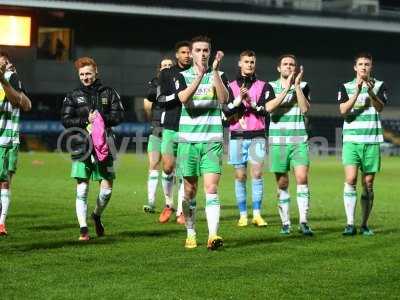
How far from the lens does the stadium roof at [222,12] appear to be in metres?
52.8

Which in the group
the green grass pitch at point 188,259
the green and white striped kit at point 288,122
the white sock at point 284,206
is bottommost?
the green grass pitch at point 188,259

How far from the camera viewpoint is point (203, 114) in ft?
38.4

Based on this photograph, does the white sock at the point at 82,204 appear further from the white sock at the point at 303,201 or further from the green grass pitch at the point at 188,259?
the white sock at the point at 303,201

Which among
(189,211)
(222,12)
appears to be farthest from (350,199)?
(222,12)

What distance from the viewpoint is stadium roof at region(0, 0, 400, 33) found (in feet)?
173

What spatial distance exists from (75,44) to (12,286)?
153 feet

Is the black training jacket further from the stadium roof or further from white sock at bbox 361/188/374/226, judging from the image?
the stadium roof

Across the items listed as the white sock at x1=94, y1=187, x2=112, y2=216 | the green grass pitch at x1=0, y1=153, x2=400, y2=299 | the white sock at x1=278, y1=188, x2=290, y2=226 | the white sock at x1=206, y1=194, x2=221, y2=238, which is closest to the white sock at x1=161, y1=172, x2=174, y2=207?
the green grass pitch at x1=0, y1=153, x2=400, y2=299

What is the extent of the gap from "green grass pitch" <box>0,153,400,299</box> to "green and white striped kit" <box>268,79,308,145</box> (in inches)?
49.7

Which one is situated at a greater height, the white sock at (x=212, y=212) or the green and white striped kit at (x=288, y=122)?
the green and white striped kit at (x=288, y=122)

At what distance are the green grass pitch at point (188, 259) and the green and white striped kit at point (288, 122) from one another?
4.14 feet

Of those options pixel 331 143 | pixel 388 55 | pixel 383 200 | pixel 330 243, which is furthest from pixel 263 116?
pixel 388 55

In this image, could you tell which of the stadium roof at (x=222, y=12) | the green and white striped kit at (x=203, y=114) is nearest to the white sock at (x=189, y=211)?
the green and white striped kit at (x=203, y=114)

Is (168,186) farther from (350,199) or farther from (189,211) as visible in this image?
(189,211)
